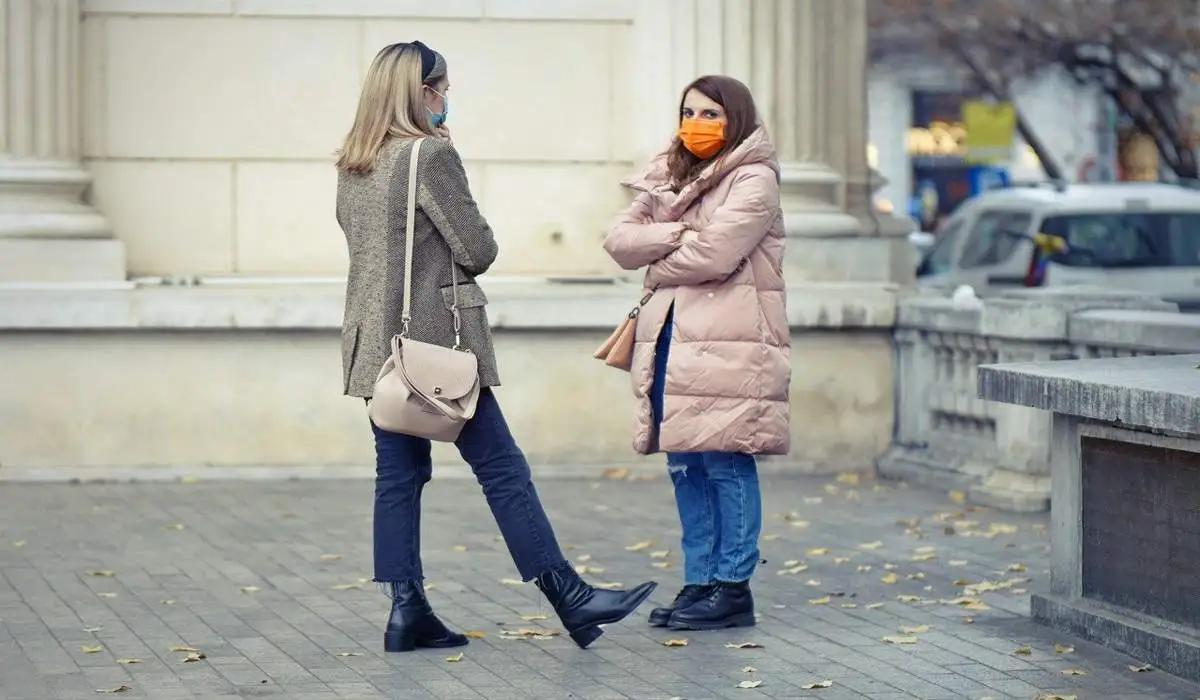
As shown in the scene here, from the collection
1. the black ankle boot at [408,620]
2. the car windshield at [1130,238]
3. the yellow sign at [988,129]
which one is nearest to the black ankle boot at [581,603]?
the black ankle boot at [408,620]

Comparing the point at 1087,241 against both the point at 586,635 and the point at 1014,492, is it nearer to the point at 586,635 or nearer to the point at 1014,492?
the point at 1014,492

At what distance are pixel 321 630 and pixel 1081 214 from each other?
12.6 m

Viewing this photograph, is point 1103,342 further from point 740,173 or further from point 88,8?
point 88,8

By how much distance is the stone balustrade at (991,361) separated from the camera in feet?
34.3

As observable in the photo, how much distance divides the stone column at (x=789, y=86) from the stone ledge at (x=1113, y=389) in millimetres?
4238

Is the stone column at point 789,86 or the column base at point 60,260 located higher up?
the stone column at point 789,86

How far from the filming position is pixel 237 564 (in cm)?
894

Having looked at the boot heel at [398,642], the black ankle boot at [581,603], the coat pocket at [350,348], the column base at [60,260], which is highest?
the column base at [60,260]

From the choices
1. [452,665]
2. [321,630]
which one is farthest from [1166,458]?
[321,630]

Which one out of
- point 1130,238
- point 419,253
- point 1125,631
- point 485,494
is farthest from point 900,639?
point 1130,238

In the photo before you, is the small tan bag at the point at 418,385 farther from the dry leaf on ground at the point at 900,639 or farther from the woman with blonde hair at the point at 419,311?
the dry leaf on ground at the point at 900,639

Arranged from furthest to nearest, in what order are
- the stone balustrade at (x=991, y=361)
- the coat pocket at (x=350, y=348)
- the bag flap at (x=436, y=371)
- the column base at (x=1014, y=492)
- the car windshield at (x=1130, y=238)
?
the car windshield at (x=1130, y=238)
the column base at (x=1014, y=492)
the stone balustrade at (x=991, y=361)
the coat pocket at (x=350, y=348)
the bag flap at (x=436, y=371)

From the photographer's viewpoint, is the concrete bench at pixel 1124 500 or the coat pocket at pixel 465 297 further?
the coat pocket at pixel 465 297

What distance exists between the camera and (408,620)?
23.4ft
